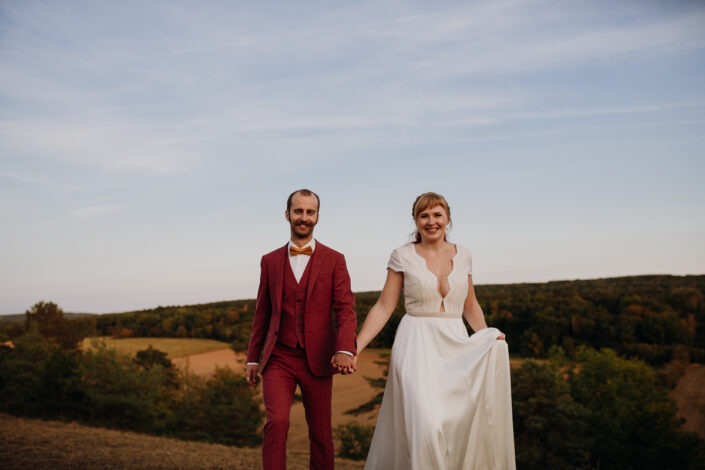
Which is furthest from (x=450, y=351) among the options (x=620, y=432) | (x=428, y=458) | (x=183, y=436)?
(x=620, y=432)

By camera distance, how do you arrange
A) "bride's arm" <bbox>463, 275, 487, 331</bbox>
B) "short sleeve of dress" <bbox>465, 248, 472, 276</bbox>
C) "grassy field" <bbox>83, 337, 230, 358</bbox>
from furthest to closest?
"grassy field" <bbox>83, 337, 230, 358</bbox> → "bride's arm" <bbox>463, 275, 487, 331</bbox> → "short sleeve of dress" <bbox>465, 248, 472, 276</bbox>

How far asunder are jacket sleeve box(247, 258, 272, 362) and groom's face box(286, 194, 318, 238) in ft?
1.70

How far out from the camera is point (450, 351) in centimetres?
527

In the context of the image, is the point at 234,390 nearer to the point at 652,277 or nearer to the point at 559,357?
the point at 559,357

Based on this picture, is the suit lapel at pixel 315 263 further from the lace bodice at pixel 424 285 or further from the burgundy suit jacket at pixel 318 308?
the lace bodice at pixel 424 285

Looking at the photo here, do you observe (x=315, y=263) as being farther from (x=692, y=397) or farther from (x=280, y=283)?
(x=692, y=397)

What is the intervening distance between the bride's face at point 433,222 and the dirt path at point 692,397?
7504 cm

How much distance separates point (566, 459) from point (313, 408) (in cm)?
4361

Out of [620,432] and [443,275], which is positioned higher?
[443,275]

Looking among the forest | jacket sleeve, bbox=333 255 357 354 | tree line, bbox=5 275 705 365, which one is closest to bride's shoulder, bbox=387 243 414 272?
jacket sleeve, bbox=333 255 357 354

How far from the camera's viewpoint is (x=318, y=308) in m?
5.03

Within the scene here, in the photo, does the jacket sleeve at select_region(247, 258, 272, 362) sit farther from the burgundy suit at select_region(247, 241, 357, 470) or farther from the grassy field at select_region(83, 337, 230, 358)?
the grassy field at select_region(83, 337, 230, 358)

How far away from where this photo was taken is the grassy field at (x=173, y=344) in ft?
188

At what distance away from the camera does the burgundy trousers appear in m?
4.77
